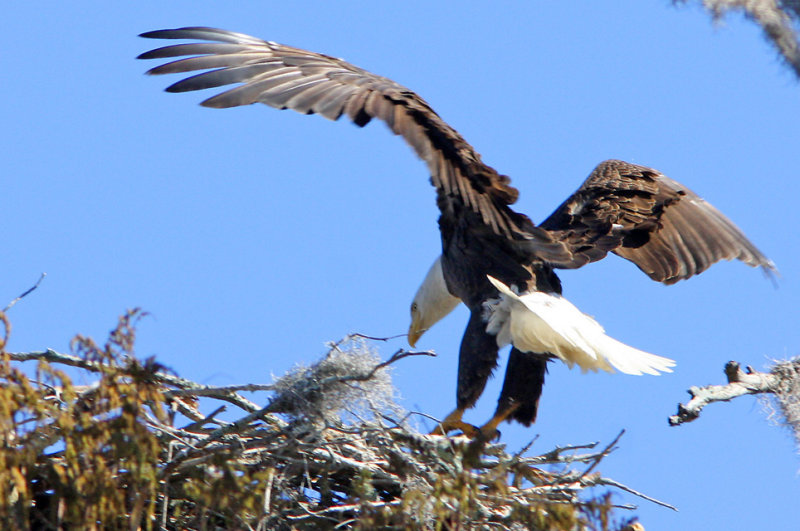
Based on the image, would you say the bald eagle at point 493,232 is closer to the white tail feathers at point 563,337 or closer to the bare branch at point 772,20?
the white tail feathers at point 563,337

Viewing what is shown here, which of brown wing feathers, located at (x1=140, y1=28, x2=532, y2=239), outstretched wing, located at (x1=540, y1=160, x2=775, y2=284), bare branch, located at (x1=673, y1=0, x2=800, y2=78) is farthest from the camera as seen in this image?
outstretched wing, located at (x1=540, y1=160, x2=775, y2=284)

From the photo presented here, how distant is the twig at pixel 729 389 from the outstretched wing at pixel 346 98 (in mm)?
878

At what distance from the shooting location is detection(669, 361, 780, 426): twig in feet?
16.1

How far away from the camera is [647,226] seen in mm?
6137

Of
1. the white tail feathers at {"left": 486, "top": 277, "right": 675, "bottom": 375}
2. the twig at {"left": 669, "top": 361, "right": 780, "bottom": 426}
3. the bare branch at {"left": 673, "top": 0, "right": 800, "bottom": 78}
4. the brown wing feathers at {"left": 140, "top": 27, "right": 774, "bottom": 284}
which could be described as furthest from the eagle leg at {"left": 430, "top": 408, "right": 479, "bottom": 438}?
the bare branch at {"left": 673, "top": 0, "right": 800, "bottom": 78}

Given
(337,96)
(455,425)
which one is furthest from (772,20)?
(455,425)

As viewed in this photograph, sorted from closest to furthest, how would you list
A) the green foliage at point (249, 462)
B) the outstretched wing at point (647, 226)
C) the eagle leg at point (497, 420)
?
the green foliage at point (249, 462) → the eagle leg at point (497, 420) → the outstretched wing at point (647, 226)

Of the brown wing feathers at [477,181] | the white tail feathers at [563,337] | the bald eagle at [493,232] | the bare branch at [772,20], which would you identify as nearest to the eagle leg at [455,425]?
the bald eagle at [493,232]

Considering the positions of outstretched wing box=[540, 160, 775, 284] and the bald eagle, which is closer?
the bald eagle

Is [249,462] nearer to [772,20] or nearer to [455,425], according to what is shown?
[455,425]

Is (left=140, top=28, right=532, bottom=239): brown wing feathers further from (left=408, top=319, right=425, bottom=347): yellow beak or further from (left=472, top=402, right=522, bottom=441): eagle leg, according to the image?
(left=408, top=319, right=425, bottom=347): yellow beak

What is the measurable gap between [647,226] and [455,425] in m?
1.43

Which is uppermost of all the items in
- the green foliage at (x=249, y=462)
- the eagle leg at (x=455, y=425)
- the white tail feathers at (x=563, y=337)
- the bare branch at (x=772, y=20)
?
the bare branch at (x=772, y=20)

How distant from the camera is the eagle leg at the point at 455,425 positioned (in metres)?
5.54
